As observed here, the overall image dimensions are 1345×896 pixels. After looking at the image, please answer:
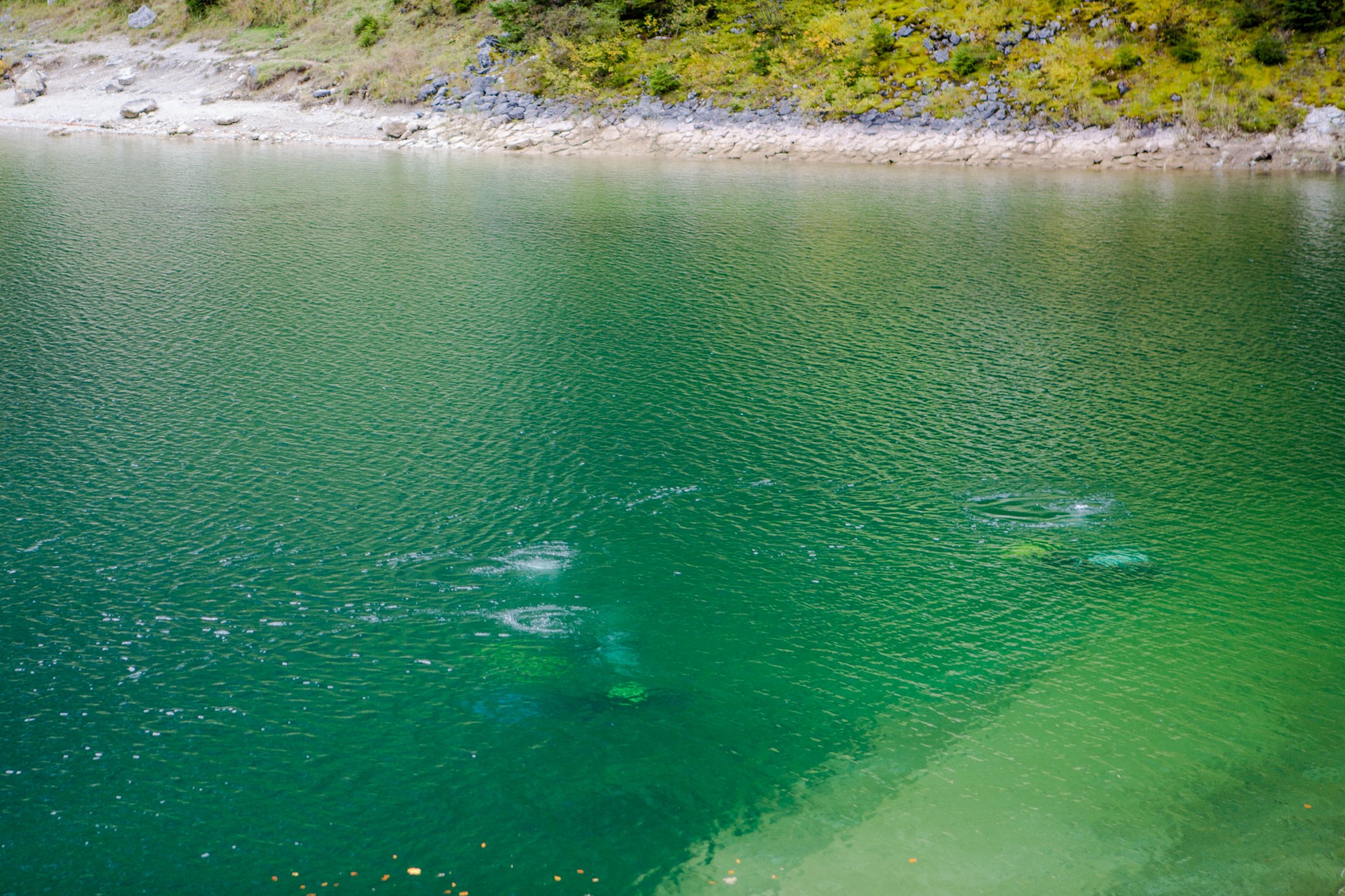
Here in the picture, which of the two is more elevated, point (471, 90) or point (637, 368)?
point (471, 90)

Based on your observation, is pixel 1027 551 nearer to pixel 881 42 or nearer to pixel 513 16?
pixel 881 42

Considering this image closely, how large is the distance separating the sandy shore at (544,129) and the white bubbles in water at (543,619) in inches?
910

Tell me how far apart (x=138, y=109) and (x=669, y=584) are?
3307 cm

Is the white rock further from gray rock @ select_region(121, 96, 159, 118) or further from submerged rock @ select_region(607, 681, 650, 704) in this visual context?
gray rock @ select_region(121, 96, 159, 118)

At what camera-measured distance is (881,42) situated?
1137 inches

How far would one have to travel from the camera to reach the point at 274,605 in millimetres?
6621

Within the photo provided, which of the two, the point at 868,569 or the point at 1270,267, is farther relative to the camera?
the point at 1270,267

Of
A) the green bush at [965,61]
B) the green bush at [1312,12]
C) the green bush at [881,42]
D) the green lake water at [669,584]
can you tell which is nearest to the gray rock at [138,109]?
the green lake water at [669,584]

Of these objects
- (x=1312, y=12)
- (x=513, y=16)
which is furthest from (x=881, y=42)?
(x=513, y=16)

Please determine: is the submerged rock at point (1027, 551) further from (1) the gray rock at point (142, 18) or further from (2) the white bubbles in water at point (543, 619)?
(1) the gray rock at point (142, 18)

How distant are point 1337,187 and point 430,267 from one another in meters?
19.4

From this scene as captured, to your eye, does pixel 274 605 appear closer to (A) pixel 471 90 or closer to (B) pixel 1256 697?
(B) pixel 1256 697

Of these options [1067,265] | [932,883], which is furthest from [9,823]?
[1067,265]

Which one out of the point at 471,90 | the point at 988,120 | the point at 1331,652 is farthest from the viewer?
the point at 471,90
